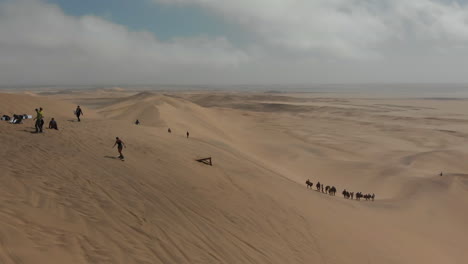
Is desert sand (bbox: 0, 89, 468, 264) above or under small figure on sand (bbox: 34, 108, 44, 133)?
under

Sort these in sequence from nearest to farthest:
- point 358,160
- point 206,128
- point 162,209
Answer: point 162,209, point 358,160, point 206,128

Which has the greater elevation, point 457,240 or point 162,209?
point 162,209

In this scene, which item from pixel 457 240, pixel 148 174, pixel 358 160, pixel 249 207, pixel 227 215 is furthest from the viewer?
pixel 358 160

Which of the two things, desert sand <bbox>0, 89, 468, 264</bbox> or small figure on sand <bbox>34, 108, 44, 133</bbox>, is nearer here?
desert sand <bbox>0, 89, 468, 264</bbox>

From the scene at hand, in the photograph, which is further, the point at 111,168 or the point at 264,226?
the point at 111,168

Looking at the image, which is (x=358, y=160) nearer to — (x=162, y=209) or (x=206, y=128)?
(x=206, y=128)

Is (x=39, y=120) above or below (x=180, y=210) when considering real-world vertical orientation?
above

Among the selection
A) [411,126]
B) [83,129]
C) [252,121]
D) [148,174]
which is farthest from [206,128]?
[411,126]

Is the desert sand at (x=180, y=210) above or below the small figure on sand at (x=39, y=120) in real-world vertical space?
below

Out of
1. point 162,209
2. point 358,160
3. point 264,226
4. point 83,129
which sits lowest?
point 358,160

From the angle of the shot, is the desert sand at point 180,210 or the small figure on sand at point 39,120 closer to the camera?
the desert sand at point 180,210

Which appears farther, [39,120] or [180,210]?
[39,120]
